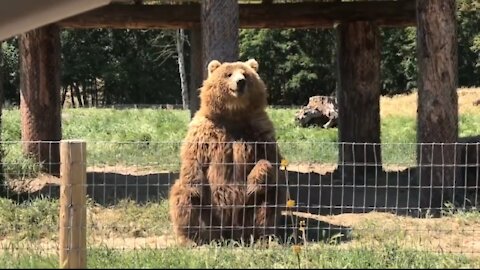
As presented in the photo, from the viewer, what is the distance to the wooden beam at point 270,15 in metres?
12.3

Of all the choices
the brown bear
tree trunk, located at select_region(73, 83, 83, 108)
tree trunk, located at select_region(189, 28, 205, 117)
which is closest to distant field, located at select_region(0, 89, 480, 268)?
the brown bear

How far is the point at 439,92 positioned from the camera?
926cm

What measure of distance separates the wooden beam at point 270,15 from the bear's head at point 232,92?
16.7 ft

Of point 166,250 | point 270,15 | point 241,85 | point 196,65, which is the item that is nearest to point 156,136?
point 196,65

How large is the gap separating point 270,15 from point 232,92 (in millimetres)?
5645

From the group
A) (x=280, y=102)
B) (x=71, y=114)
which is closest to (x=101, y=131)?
(x=71, y=114)

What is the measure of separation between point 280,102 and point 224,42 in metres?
33.0

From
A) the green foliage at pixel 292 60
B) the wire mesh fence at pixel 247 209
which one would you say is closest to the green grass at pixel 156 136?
the wire mesh fence at pixel 247 209

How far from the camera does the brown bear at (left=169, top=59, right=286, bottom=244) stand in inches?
290

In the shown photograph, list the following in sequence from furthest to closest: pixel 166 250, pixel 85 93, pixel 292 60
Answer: pixel 85 93, pixel 292 60, pixel 166 250

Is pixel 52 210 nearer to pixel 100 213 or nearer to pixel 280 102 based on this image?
pixel 100 213

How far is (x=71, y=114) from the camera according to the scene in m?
24.9

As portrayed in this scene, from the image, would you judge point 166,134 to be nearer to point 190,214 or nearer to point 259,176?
point 190,214

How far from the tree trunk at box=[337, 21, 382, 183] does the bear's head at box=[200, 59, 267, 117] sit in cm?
532
